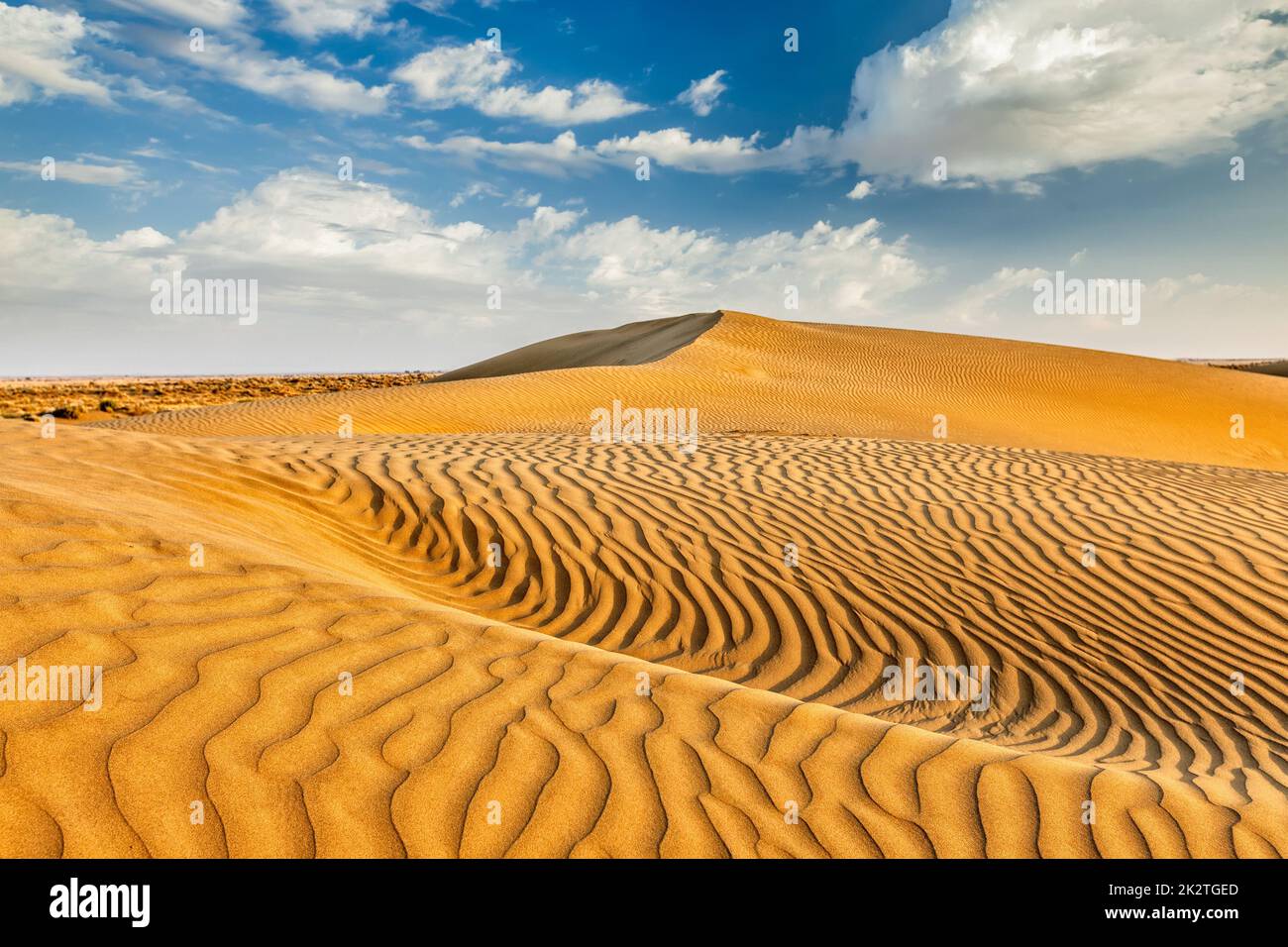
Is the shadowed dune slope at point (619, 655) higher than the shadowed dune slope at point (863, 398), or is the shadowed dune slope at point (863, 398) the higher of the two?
the shadowed dune slope at point (863, 398)

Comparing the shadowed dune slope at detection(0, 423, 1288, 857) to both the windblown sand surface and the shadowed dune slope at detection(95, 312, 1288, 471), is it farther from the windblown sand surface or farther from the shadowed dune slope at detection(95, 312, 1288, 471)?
the shadowed dune slope at detection(95, 312, 1288, 471)

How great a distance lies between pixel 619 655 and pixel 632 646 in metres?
1.14

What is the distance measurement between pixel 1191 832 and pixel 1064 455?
9113 mm

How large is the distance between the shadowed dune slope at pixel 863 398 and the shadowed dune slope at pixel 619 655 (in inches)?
398

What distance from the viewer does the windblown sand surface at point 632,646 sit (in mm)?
2332

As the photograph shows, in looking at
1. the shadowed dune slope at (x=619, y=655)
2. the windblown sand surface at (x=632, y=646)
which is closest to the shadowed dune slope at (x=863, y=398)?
the windblown sand surface at (x=632, y=646)

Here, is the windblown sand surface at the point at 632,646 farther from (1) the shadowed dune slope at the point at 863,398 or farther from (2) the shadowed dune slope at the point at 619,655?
(1) the shadowed dune slope at the point at 863,398

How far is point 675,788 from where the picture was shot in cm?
256

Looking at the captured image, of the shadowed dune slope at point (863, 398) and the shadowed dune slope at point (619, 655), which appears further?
the shadowed dune slope at point (863, 398)

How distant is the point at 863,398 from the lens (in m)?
24.2

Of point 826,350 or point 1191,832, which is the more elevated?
point 826,350
